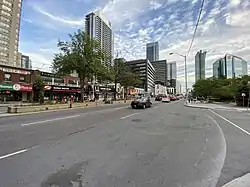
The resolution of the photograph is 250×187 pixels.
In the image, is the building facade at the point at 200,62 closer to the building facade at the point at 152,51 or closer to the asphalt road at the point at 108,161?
the asphalt road at the point at 108,161

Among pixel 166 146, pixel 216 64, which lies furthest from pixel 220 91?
pixel 166 146

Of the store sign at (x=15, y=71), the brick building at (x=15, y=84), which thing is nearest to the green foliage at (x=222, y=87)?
the brick building at (x=15, y=84)

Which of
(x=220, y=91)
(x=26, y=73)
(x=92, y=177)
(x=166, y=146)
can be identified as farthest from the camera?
(x=220, y=91)

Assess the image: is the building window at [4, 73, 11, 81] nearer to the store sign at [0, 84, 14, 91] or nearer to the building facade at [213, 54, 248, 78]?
the store sign at [0, 84, 14, 91]

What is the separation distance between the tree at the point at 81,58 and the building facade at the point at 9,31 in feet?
229

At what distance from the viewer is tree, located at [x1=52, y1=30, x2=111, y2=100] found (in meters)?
41.3

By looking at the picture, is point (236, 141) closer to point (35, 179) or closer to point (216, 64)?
point (35, 179)

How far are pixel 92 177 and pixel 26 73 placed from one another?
5285cm

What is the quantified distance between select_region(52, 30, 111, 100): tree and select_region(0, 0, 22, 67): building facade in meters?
69.9

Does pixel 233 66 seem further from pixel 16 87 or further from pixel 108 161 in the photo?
pixel 108 161

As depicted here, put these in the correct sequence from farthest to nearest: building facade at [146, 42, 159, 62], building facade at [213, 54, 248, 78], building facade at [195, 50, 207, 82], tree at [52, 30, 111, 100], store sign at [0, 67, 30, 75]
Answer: building facade at [146, 42, 159, 62] < building facade at [213, 54, 248, 78] < building facade at [195, 50, 207, 82] < store sign at [0, 67, 30, 75] < tree at [52, 30, 111, 100]

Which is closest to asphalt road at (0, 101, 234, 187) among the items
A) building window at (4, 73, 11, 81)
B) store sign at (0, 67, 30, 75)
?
building window at (4, 73, 11, 81)

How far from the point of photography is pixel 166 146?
28.8ft

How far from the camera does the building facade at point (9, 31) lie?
105 m
